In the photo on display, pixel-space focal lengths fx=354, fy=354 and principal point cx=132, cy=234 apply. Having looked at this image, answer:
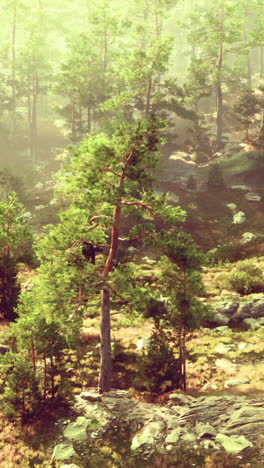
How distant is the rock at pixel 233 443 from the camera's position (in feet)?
29.3

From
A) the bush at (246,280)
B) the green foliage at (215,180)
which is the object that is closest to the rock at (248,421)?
the bush at (246,280)

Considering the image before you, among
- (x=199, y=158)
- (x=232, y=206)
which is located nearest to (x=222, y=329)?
(x=232, y=206)

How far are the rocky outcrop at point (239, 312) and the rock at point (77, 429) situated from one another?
8.92 meters

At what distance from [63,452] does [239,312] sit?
1130cm

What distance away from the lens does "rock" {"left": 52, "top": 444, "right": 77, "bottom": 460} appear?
9704 mm

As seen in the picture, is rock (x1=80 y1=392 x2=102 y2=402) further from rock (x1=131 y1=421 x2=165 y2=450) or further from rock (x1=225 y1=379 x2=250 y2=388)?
rock (x1=225 y1=379 x2=250 y2=388)

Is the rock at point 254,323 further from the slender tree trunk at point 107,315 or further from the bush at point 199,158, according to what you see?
the bush at point 199,158

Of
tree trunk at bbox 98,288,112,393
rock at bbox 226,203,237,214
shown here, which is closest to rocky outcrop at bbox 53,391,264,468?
tree trunk at bbox 98,288,112,393

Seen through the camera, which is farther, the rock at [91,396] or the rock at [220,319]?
the rock at [220,319]

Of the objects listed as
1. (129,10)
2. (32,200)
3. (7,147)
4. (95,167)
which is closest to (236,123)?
(129,10)

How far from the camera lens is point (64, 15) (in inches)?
2456

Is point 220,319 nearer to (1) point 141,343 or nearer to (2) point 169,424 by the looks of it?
(1) point 141,343

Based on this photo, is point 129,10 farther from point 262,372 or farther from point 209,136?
point 262,372

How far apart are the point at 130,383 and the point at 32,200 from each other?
24.8 meters
